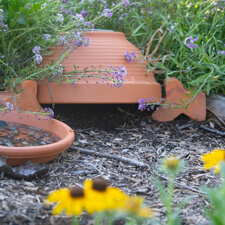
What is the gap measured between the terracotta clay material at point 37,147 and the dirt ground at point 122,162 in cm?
9

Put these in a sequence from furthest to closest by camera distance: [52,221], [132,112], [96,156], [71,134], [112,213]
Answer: [132,112] < [96,156] < [71,134] < [52,221] < [112,213]

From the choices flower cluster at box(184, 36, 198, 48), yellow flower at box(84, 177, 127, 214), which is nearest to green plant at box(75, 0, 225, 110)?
flower cluster at box(184, 36, 198, 48)

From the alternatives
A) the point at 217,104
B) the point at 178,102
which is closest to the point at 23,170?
the point at 178,102

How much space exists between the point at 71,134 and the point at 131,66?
856 millimetres

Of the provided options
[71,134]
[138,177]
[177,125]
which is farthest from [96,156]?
[177,125]

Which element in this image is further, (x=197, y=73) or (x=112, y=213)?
(x=197, y=73)

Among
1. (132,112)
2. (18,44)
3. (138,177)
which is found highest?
(18,44)

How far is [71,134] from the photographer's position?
1.79 m

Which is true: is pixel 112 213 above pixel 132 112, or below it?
above

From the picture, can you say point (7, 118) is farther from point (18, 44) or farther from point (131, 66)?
point (131, 66)

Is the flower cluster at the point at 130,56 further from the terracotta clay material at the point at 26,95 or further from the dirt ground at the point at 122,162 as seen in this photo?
the terracotta clay material at the point at 26,95

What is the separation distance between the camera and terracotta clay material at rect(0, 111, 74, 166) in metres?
1.53

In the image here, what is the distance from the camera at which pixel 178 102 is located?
2.51m

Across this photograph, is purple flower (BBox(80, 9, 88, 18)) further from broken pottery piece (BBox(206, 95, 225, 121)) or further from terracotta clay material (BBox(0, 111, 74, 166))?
broken pottery piece (BBox(206, 95, 225, 121))
